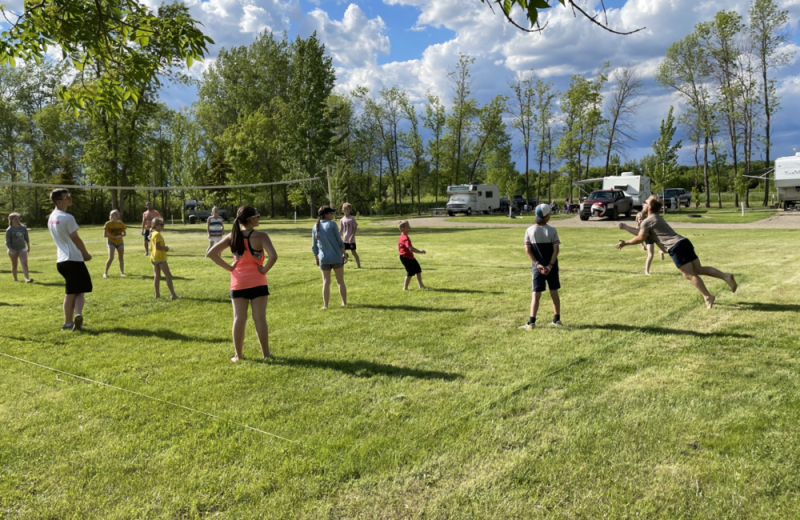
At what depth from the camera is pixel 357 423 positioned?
381cm

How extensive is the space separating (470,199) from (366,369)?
39669mm

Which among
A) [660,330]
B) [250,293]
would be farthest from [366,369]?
[660,330]

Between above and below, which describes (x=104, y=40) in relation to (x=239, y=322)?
above

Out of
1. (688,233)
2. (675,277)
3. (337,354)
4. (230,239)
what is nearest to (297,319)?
(337,354)

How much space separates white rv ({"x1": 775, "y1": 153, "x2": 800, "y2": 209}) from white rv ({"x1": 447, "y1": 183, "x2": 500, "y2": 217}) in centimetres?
2140

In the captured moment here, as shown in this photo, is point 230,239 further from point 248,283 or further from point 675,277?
point 675,277

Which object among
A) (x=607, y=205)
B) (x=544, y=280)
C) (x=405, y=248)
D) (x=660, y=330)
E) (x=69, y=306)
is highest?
(x=607, y=205)

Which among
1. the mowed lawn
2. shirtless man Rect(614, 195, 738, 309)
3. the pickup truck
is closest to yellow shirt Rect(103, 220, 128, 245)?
the mowed lawn

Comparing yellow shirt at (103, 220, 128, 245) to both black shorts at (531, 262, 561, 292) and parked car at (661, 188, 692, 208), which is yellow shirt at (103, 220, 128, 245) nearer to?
black shorts at (531, 262, 561, 292)

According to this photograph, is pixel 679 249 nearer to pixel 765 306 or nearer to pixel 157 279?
pixel 765 306

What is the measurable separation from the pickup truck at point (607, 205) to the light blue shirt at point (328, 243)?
28661 millimetres

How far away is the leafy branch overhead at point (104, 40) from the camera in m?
4.66

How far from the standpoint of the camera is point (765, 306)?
7.25 metres

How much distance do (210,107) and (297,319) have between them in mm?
61596
